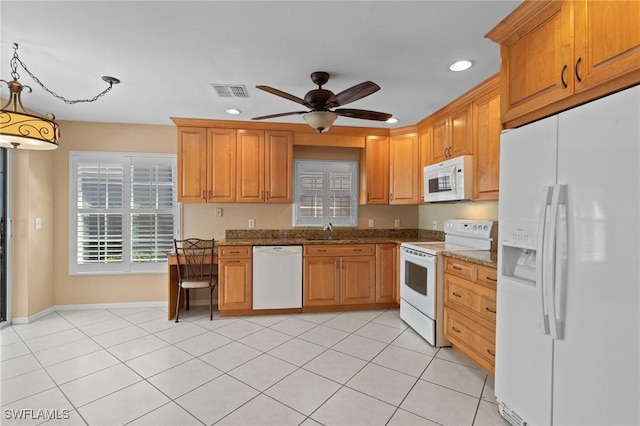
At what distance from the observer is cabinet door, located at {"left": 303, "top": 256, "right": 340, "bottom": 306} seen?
150 inches

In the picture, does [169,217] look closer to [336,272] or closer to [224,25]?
[336,272]

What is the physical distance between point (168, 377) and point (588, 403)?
2557 millimetres

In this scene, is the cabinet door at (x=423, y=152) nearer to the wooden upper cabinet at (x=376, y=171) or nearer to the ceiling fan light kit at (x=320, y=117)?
the wooden upper cabinet at (x=376, y=171)

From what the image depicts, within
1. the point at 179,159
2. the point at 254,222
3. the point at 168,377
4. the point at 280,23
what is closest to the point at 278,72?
the point at 280,23

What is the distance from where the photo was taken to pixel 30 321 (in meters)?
3.52

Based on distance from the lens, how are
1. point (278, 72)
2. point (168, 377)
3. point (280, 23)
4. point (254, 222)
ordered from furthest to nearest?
point (254, 222) < point (278, 72) < point (168, 377) < point (280, 23)

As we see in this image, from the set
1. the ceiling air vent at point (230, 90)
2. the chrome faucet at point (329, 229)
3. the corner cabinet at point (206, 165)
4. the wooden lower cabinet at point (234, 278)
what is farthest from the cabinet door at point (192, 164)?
the chrome faucet at point (329, 229)

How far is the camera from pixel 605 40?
1.37 metres

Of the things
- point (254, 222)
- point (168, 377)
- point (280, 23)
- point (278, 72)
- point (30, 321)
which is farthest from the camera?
point (254, 222)

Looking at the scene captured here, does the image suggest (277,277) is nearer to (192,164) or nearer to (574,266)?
(192,164)

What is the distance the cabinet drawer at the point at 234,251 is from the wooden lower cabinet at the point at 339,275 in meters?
0.71

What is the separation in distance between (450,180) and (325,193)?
6.01 ft

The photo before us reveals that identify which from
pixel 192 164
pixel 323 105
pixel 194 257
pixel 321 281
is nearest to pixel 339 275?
pixel 321 281

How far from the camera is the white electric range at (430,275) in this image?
289 cm
